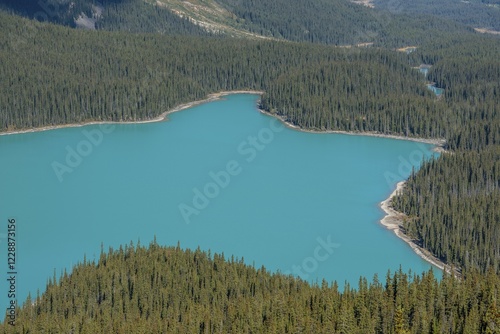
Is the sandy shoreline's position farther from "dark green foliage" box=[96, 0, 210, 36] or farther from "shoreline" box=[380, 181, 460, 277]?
"shoreline" box=[380, 181, 460, 277]

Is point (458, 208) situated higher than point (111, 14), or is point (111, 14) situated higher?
point (111, 14)

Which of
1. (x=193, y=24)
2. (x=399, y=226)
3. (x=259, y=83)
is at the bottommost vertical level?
(x=399, y=226)

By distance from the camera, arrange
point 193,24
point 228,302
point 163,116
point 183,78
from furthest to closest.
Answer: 1. point 193,24
2. point 183,78
3. point 163,116
4. point 228,302

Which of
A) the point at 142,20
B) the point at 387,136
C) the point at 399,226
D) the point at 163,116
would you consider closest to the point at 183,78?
the point at 163,116

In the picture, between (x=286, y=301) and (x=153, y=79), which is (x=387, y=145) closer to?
(x=153, y=79)

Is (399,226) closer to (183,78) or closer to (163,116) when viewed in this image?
(163,116)

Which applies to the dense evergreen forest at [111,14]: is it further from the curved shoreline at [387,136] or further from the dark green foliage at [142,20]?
the curved shoreline at [387,136]

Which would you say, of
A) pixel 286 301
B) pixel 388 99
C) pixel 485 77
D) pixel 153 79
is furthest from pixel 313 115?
pixel 286 301

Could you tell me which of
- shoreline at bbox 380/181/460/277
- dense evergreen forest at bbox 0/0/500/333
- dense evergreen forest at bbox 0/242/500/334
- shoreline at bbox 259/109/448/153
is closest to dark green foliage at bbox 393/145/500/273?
dense evergreen forest at bbox 0/0/500/333
